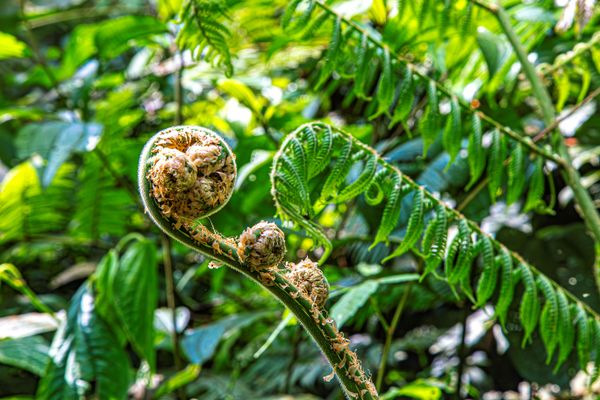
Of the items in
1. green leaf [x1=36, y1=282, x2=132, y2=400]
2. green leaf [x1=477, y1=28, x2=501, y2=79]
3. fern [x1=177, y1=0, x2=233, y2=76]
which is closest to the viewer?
fern [x1=177, y1=0, x2=233, y2=76]

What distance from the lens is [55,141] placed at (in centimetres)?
142

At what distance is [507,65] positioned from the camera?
1.30m

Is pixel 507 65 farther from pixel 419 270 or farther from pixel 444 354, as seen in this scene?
pixel 444 354

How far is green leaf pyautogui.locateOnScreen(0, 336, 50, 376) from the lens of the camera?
140cm

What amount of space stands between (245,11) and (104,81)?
468 millimetres

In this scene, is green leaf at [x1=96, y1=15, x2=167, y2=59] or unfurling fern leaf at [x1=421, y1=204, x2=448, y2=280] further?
green leaf at [x1=96, y1=15, x2=167, y2=59]

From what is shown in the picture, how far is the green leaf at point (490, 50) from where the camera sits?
1.15 meters

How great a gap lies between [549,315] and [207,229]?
2.17 ft

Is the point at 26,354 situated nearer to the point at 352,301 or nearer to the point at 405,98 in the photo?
the point at 352,301

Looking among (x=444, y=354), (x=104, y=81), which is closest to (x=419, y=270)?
(x=444, y=354)

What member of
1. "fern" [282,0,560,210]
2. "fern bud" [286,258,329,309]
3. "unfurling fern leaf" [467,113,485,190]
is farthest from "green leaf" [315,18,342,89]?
"fern bud" [286,258,329,309]

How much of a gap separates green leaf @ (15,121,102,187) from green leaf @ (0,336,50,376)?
1.18 ft

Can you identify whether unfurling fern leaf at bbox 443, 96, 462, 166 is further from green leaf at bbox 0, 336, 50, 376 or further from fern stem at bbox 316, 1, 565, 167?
green leaf at bbox 0, 336, 50, 376

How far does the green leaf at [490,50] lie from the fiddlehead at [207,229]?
29.2 inches
